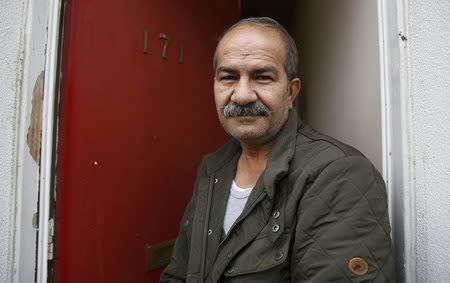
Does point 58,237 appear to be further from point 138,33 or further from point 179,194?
point 138,33

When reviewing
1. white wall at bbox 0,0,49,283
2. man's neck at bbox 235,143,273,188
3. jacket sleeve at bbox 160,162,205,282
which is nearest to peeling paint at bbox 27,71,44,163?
white wall at bbox 0,0,49,283

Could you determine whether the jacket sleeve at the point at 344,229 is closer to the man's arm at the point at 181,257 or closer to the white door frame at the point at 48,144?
the man's arm at the point at 181,257

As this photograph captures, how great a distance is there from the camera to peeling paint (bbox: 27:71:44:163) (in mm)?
1160

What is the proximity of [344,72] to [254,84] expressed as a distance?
607 millimetres

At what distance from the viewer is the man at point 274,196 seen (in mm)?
905

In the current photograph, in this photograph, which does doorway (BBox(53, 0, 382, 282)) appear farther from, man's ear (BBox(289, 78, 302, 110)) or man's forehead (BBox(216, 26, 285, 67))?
man's forehead (BBox(216, 26, 285, 67))

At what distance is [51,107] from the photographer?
1.20 meters

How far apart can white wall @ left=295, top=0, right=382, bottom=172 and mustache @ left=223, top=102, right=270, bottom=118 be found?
42 cm

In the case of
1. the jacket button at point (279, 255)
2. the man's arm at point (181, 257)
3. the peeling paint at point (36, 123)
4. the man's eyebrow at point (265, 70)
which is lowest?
the man's arm at point (181, 257)

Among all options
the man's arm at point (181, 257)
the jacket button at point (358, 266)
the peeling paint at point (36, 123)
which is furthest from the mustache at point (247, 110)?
the peeling paint at point (36, 123)

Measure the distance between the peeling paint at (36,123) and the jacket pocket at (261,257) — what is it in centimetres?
80

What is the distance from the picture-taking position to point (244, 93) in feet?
4.04

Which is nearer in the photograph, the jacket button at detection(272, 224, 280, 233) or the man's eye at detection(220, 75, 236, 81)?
the jacket button at detection(272, 224, 280, 233)

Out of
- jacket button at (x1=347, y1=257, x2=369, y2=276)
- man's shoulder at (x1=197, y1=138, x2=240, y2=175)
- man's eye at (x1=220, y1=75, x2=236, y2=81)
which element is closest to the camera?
jacket button at (x1=347, y1=257, x2=369, y2=276)
